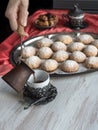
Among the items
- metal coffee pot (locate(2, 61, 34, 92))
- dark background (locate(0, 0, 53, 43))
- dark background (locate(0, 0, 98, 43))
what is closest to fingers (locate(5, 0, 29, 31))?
metal coffee pot (locate(2, 61, 34, 92))

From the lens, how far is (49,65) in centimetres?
101

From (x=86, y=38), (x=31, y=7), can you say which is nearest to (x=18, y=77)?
(x=86, y=38)

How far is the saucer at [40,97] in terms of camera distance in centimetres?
84

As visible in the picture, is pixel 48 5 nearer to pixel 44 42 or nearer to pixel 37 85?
pixel 44 42

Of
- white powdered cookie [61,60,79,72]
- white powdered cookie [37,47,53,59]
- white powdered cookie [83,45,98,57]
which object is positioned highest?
white powdered cookie [37,47,53,59]

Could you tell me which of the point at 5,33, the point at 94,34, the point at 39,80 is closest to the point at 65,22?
the point at 94,34

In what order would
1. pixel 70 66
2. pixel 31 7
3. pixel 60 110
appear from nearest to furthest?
pixel 60 110 < pixel 70 66 < pixel 31 7

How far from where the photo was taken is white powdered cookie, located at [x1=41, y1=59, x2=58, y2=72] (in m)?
1.01

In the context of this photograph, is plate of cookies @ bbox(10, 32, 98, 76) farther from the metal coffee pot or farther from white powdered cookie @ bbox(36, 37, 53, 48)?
the metal coffee pot

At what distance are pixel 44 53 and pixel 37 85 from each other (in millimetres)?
304

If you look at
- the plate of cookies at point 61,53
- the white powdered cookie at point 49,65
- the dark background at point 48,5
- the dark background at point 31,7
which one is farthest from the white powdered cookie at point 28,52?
the dark background at point 31,7

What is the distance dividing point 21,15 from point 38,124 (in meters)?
0.34

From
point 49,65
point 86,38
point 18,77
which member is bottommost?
point 86,38

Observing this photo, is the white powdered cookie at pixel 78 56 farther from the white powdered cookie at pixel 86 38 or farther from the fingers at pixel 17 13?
the fingers at pixel 17 13
